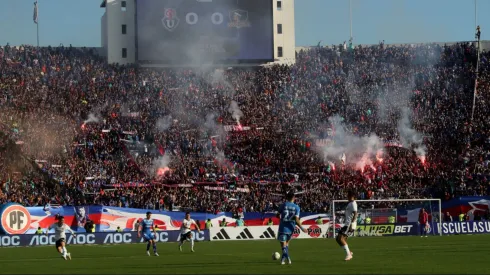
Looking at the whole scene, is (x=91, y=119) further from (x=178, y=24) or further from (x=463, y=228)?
(x=463, y=228)

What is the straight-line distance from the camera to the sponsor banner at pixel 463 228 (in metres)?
54.4

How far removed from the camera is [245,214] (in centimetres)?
5828

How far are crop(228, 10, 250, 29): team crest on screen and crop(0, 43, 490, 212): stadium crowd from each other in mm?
4751

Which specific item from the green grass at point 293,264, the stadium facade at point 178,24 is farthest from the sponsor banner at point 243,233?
the stadium facade at point 178,24

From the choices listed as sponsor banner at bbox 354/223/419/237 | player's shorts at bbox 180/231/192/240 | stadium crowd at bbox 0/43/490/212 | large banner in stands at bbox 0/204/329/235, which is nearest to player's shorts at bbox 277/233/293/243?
player's shorts at bbox 180/231/192/240

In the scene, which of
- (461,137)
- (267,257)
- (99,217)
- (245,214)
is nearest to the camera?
(267,257)

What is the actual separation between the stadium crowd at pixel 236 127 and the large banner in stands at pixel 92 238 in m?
6.21

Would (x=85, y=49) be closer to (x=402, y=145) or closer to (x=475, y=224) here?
(x=402, y=145)

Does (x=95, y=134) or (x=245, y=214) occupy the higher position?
(x=95, y=134)

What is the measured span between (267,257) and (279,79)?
2094 inches

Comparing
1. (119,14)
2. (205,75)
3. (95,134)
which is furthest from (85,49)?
(95,134)

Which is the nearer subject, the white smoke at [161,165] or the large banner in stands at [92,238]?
the large banner in stands at [92,238]

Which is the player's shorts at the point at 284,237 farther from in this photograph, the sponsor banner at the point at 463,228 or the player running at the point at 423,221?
the sponsor banner at the point at 463,228

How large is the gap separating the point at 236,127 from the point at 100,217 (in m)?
23.0
